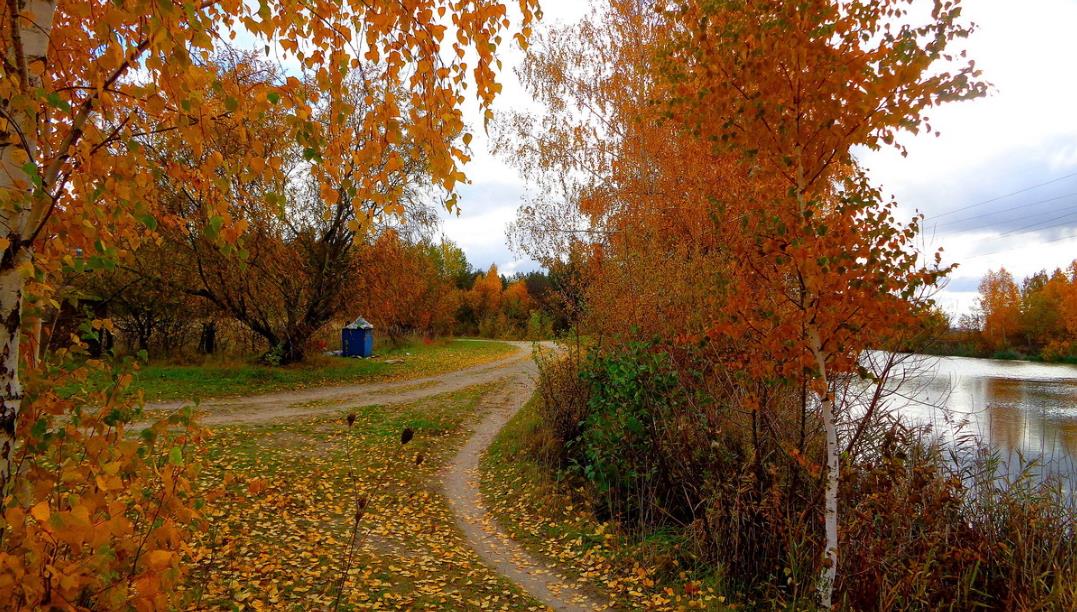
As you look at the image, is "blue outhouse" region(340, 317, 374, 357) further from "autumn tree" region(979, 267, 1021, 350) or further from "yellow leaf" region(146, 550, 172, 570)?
"autumn tree" region(979, 267, 1021, 350)

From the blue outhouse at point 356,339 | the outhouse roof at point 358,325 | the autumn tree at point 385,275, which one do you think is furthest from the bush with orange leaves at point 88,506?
the blue outhouse at point 356,339

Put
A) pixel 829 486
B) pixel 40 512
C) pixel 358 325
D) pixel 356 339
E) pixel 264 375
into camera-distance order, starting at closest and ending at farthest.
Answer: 1. pixel 40 512
2. pixel 829 486
3. pixel 264 375
4. pixel 358 325
5. pixel 356 339

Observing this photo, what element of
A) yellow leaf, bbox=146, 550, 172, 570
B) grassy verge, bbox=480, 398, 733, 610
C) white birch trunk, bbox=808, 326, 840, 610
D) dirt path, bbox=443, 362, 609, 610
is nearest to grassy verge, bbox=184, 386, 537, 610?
dirt path, bbox=443, 362, 609, 610

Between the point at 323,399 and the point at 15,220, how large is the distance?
36.4ft

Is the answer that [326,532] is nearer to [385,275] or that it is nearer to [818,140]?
[818,140]

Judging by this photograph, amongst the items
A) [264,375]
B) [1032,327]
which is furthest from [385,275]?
[1032,327]

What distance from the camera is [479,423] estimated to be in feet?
35.4

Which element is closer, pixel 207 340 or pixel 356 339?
pixel 207 340

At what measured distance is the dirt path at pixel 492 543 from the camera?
4641 millimetres

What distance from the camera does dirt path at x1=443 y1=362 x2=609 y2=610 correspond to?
15.2 feet

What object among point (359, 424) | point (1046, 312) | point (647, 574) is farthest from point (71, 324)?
point (1046, 312)

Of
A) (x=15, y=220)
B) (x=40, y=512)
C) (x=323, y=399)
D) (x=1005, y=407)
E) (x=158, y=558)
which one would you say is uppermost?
(x=15, y=220)

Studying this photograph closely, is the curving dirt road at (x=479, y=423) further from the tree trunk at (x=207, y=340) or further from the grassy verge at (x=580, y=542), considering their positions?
the tree trunk at (x=207, y=340)

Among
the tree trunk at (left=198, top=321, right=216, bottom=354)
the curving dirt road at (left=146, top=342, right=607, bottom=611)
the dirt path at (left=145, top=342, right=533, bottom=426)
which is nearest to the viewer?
the curving dirt road at (left=146, top=342, right=607, bottom=611)
